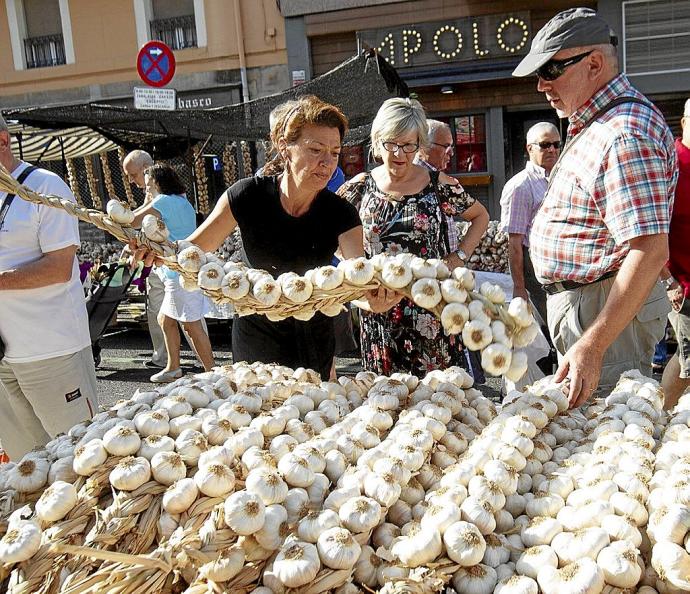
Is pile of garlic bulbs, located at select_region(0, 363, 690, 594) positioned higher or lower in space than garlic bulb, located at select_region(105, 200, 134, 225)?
lower

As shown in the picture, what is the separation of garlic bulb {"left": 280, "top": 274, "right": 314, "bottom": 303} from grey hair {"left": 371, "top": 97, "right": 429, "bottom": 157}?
4.35 feet

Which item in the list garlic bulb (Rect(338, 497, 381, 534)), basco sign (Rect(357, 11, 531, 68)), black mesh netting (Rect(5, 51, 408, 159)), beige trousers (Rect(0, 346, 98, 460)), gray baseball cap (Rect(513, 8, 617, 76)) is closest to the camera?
garlic bulb (Rect(338, 497, 381, 534))

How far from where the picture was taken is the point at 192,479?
1077 mm

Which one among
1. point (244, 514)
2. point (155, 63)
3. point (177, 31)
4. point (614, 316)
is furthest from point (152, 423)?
point (177, 31)

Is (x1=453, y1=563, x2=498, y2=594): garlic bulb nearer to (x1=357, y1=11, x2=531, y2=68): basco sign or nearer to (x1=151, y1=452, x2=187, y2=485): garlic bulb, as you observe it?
(x1=151, y1=452, x2=187, y2=485): garlic bulb

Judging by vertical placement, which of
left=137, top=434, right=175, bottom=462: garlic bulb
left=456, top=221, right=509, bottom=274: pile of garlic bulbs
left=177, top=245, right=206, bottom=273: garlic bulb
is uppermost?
left=177, top=245, right=206, bottom=273: garlic bulb

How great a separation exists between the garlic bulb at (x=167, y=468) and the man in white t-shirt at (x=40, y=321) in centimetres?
136

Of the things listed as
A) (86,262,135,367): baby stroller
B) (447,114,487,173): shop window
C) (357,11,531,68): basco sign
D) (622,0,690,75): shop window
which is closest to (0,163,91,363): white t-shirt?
(86,262,135,367): baby stroller

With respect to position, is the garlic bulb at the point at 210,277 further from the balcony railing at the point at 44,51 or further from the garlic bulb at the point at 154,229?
the balcony railing at the point at 44,51

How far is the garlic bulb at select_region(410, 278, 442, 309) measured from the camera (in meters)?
1.36

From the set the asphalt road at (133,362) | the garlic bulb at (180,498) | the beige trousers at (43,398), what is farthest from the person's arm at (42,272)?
the asphalt road at (133,362)

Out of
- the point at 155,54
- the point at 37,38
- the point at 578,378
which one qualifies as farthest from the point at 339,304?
the point at 37,38

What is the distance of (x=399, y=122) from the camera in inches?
102

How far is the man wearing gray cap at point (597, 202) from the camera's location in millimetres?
1521
